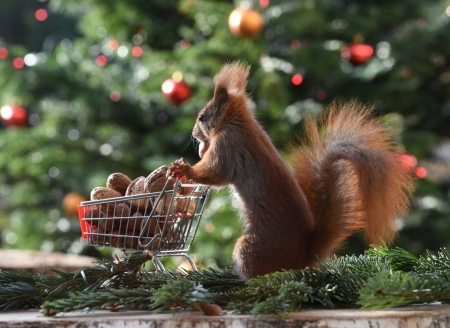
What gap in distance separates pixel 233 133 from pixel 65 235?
229cm

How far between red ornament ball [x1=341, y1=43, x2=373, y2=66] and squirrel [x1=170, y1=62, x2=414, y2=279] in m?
1.71

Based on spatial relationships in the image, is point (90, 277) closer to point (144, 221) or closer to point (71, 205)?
point (144, 221)

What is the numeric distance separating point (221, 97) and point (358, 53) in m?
1.72

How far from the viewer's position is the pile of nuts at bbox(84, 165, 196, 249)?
1.26 meters

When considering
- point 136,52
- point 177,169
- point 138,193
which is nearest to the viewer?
point 177,169

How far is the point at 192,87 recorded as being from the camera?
294 cm

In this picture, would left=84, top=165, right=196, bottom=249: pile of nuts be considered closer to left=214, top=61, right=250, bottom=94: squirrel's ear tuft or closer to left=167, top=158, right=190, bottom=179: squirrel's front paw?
left=167, top=158, right=190, bottom=179: squirrel's front paw

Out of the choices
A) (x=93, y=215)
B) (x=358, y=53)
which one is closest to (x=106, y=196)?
(x=93, y=215)

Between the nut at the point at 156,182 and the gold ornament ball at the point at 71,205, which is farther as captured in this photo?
the gold ornament ball at the point at 71,205

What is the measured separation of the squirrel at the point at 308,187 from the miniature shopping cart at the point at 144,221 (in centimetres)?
8

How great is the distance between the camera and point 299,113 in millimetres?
2908

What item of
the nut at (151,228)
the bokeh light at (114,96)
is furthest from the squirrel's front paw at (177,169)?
the bokeh light at (114,96)

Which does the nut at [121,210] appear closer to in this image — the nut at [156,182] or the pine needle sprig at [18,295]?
the nut at [156,182]

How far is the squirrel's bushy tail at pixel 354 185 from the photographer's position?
3.97ft
